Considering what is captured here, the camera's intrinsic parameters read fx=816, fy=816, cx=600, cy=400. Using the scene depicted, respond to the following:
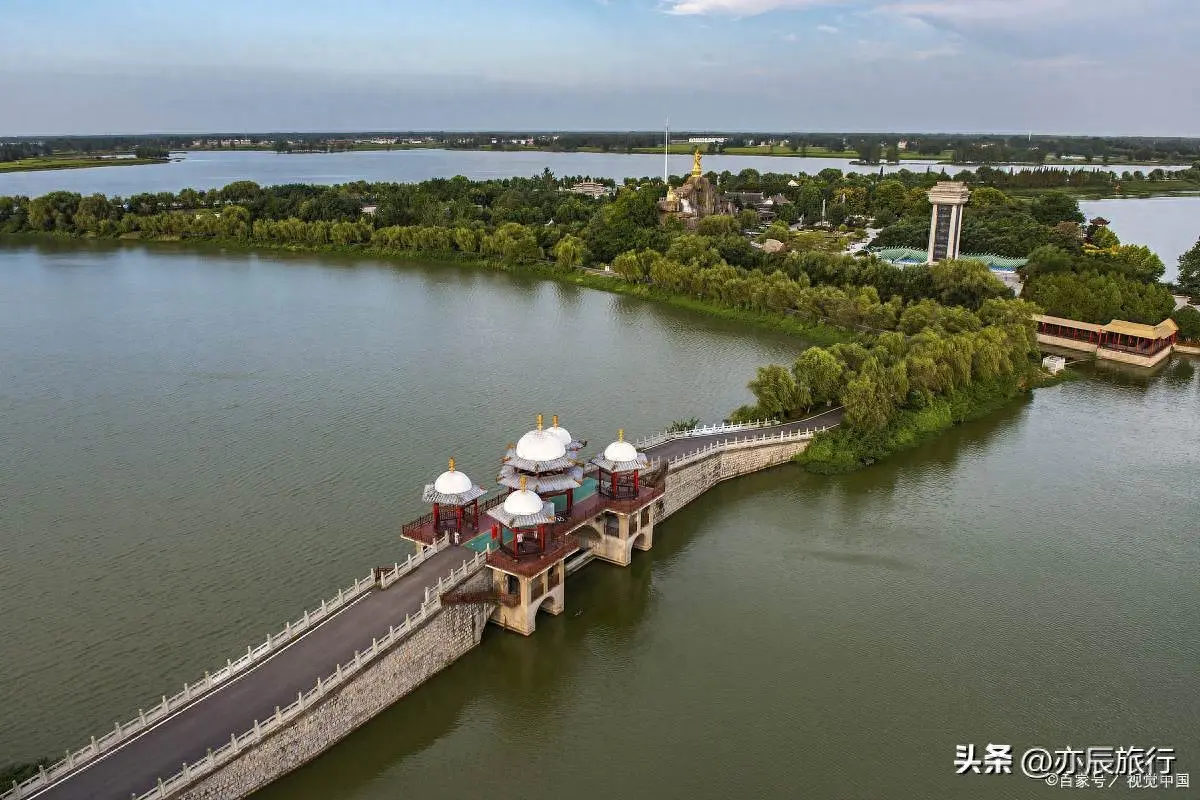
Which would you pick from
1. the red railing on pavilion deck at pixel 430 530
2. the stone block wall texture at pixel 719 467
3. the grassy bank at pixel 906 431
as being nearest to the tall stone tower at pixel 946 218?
the grassy bank at pixel 906 431

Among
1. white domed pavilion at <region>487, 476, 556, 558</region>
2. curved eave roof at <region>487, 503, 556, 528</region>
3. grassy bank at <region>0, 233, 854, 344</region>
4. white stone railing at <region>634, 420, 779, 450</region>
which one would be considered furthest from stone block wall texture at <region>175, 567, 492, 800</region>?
grassy bank at <region>0, 233, 854, 344</region>

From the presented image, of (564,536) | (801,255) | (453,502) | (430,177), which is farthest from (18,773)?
(430,177)

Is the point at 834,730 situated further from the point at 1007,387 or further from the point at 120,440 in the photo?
the point at 120,440

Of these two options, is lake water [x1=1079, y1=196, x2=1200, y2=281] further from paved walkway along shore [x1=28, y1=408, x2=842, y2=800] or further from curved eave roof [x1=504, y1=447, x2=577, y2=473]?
paved walkway along shore [x1=28, y1=408, x2=842, y2=800]

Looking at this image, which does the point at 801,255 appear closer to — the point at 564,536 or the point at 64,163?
the point at 564,536

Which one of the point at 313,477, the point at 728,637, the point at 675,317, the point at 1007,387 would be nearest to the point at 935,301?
the point at 1007,387

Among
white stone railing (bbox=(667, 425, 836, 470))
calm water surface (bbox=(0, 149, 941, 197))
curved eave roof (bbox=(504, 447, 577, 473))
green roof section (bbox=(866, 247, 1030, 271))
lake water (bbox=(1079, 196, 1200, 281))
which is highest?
calm water surface (bbox=(0, 149, 941, 197))

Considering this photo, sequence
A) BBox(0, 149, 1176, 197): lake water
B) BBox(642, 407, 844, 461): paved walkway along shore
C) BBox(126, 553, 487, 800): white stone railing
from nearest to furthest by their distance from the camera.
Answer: BBox(126, 553, 487, 800): white stone railing < BBox(642, 407, 844, 461): paved walkway along shore < BBox(0, 149, 1176, 197): lake water
